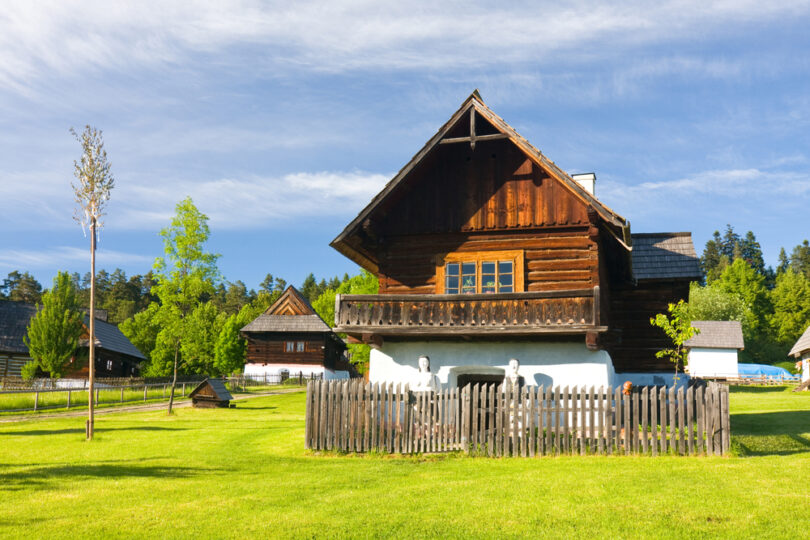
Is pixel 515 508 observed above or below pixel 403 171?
below

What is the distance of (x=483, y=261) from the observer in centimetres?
2050

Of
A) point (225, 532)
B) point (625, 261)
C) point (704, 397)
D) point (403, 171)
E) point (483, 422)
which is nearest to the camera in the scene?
point (225, 532)

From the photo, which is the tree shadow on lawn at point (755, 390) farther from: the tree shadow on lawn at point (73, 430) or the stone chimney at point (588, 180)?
the tree shadow on lawn at point (73, 430)

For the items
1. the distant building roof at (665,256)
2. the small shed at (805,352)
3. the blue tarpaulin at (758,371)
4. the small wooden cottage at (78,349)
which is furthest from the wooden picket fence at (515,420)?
Result: the blue tarpaulin at (758,371)

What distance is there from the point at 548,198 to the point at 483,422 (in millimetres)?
7273

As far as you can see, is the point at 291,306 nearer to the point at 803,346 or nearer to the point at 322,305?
the point at 322,305

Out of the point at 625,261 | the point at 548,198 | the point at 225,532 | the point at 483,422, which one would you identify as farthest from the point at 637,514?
the point at 625,261

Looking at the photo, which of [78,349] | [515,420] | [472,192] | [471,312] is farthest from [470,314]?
[78,349]

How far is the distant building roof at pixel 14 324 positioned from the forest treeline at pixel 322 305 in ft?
17.9

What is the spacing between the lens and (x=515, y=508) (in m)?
9.87

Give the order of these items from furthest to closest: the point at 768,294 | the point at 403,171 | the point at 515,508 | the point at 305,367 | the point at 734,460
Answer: the point at 768,294, the point at 305,367, the point at 403,171, the point at 734,460, the point at 515,508

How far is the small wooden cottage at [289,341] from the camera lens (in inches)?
2319

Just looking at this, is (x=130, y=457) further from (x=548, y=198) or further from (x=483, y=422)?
(x=548, y=198)

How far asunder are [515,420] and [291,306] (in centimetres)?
4653
